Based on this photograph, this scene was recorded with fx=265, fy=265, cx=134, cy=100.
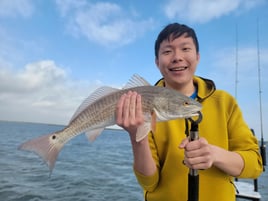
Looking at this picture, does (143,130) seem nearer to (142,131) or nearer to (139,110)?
(142,131)

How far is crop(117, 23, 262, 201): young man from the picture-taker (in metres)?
2.63

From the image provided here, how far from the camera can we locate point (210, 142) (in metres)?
2.88

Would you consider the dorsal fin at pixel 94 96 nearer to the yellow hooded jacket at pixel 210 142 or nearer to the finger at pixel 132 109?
the finger at pixel 132 109

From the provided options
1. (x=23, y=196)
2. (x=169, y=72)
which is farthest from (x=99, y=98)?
(x=23, y=196)

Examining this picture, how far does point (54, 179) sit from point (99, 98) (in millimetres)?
12221

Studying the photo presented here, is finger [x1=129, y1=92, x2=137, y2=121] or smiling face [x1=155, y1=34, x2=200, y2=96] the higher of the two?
smiling face [x1=155, y1=34, x2=200, y2=96]

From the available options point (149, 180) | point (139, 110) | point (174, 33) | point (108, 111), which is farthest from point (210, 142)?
point (174, 33)

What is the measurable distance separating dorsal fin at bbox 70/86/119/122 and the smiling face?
2.07 feet

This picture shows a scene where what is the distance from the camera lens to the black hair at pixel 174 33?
2975mm

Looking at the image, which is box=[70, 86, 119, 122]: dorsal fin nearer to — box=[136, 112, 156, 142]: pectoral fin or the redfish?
the redfish

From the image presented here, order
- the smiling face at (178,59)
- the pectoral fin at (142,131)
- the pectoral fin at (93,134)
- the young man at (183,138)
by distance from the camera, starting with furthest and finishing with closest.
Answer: the pectoral fin at (93,134)
the smiling face at (178,59)
the young man at (183,138)
the pectoral fin at (142,131)

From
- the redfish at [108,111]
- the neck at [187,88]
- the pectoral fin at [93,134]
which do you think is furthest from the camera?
the neck at [187,88]

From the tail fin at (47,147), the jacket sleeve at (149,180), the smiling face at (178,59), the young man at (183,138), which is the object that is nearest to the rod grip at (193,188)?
the young man at (183,138)

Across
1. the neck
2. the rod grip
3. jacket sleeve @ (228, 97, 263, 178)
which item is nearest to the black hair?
the neck
